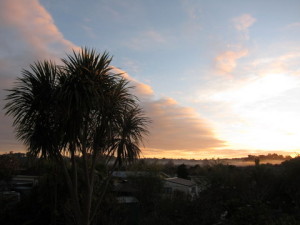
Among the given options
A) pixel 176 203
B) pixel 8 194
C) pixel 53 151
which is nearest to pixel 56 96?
pixel 53 151

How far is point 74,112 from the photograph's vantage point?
7344 mm

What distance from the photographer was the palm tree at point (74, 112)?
7438mm

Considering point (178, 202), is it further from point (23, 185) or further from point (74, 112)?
point (23, 185)

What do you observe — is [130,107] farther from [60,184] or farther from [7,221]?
[7,221]

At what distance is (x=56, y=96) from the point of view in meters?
7.32

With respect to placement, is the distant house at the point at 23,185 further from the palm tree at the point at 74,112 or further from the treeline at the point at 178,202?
the palm tree at the point at 74,112

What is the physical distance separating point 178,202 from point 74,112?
14.8 feet

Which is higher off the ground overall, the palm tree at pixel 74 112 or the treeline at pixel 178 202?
the palm tree at pixel 74 112

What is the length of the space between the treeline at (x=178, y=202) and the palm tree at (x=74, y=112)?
107 cm

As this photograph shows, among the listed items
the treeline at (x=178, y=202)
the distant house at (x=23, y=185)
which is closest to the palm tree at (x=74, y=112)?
the treeline at (x=178, y=202)

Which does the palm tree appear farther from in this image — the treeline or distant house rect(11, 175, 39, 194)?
distant house rect(11, 175, 39, 194)

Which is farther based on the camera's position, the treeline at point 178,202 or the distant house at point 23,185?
the distant house at point 23,185

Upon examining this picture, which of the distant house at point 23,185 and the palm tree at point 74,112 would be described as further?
the distant house at point 23,185

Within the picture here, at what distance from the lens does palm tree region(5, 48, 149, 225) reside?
7.44m
